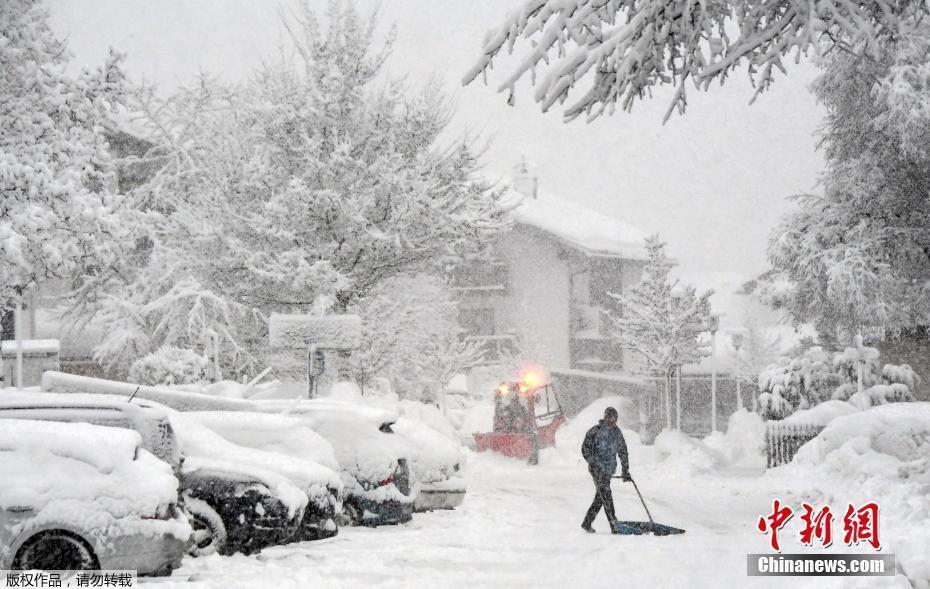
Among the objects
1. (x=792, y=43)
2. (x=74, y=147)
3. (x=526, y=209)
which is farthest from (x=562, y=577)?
(x=526, y=209)

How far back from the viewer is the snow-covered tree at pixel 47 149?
575 inches

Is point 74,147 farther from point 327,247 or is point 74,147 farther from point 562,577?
point 562,577

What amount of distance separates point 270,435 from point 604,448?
419cm

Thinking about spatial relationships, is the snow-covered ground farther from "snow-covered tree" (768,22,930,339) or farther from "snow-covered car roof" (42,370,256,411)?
"snow-covered tree" (768,22,930,339)

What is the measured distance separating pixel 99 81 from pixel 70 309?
51.8ft

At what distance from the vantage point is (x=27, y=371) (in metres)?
22.8

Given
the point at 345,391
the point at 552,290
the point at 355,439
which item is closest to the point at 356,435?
the point at 355,439

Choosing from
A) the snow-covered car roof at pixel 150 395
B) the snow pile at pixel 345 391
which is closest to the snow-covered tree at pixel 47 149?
the snow-covered car roof at pixel 150 395

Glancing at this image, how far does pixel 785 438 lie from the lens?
2042 cm

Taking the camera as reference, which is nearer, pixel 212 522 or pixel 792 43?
pixel 792 43

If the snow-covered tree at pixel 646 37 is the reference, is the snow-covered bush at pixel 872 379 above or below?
below

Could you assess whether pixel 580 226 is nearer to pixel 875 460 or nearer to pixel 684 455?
pixel 684 455

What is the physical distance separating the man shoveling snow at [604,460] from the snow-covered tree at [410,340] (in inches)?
439

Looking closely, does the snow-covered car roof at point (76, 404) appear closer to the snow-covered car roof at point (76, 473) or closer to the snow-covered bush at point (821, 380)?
the snow-covered car roof at point (76, 473)
